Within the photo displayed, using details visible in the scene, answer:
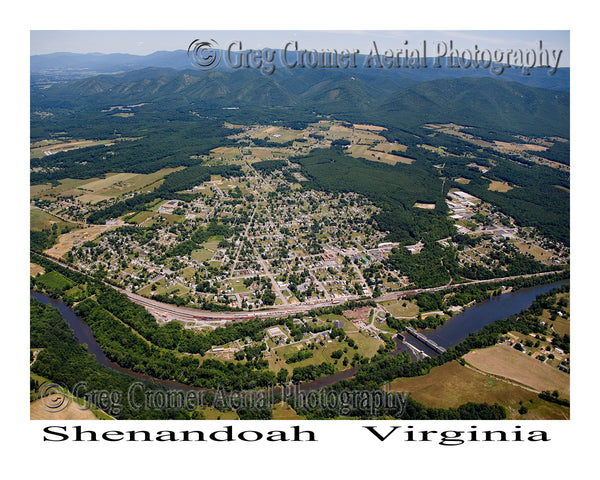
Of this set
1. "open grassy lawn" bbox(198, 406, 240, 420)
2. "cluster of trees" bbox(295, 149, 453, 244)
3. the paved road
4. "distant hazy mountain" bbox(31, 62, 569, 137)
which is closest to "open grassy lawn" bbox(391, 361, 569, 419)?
"open grassy lawn" bbox(198, 406, 240, 420)

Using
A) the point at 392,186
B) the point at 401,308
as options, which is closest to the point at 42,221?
the point at 401,308

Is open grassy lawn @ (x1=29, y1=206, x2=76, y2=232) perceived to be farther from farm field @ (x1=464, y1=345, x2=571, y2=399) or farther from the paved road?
farm field @ (x1=464, y1=345, x2=571, y2=399)

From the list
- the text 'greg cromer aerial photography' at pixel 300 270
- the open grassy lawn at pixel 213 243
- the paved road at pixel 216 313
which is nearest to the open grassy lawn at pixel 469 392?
the text 'greg cromer aerial photography' at pixel 300 270

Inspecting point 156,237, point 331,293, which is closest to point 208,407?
point 331,293

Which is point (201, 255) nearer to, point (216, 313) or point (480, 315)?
point (216, 313)

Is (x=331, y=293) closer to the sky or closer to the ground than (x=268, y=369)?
closer to the sky

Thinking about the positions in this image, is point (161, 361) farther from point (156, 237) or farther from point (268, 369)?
point (156, 237)

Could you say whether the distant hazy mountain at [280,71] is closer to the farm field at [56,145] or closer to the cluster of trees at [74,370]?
the farm field at [56,145]
